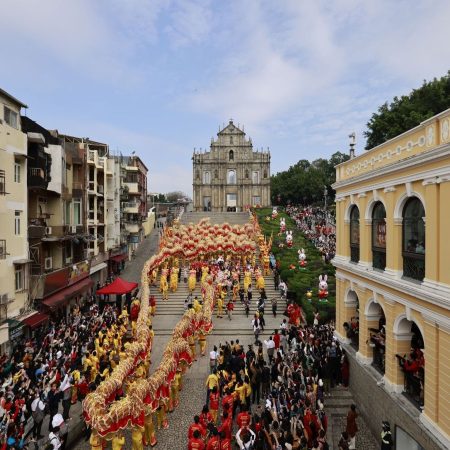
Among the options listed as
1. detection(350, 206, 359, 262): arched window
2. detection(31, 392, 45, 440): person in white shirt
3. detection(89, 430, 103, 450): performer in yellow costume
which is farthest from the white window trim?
detection(350, 206, 359, 262): arched window

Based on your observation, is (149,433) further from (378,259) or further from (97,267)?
(97,267)

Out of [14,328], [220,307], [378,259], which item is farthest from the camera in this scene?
[220,307]

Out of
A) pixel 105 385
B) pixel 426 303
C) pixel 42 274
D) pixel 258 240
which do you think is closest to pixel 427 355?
pixel 426 303

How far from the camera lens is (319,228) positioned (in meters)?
40.6

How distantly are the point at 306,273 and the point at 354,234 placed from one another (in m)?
12.6

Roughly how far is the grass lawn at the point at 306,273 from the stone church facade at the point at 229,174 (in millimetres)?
25435

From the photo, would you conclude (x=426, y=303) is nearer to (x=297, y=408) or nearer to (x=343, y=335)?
(x=297, y=408)

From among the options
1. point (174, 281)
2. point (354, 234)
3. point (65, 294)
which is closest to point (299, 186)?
point (174, 281)

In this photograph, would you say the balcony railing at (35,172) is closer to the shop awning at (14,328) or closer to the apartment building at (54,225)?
the apartment building at (54,225)

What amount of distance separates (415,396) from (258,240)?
82.8 ft

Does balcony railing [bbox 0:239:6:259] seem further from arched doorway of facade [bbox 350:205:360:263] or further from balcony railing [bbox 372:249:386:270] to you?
balcony railing [bbox 372:249:386:270]

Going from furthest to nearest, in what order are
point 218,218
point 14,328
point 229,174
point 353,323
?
point 229,174 < point 218,218 < point 14,328 < point 353,323

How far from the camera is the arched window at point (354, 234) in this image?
1465cm

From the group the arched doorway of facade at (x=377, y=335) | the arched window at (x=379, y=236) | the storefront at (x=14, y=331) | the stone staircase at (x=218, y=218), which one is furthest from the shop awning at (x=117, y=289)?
the stone staircase at (x=218, y=218)
